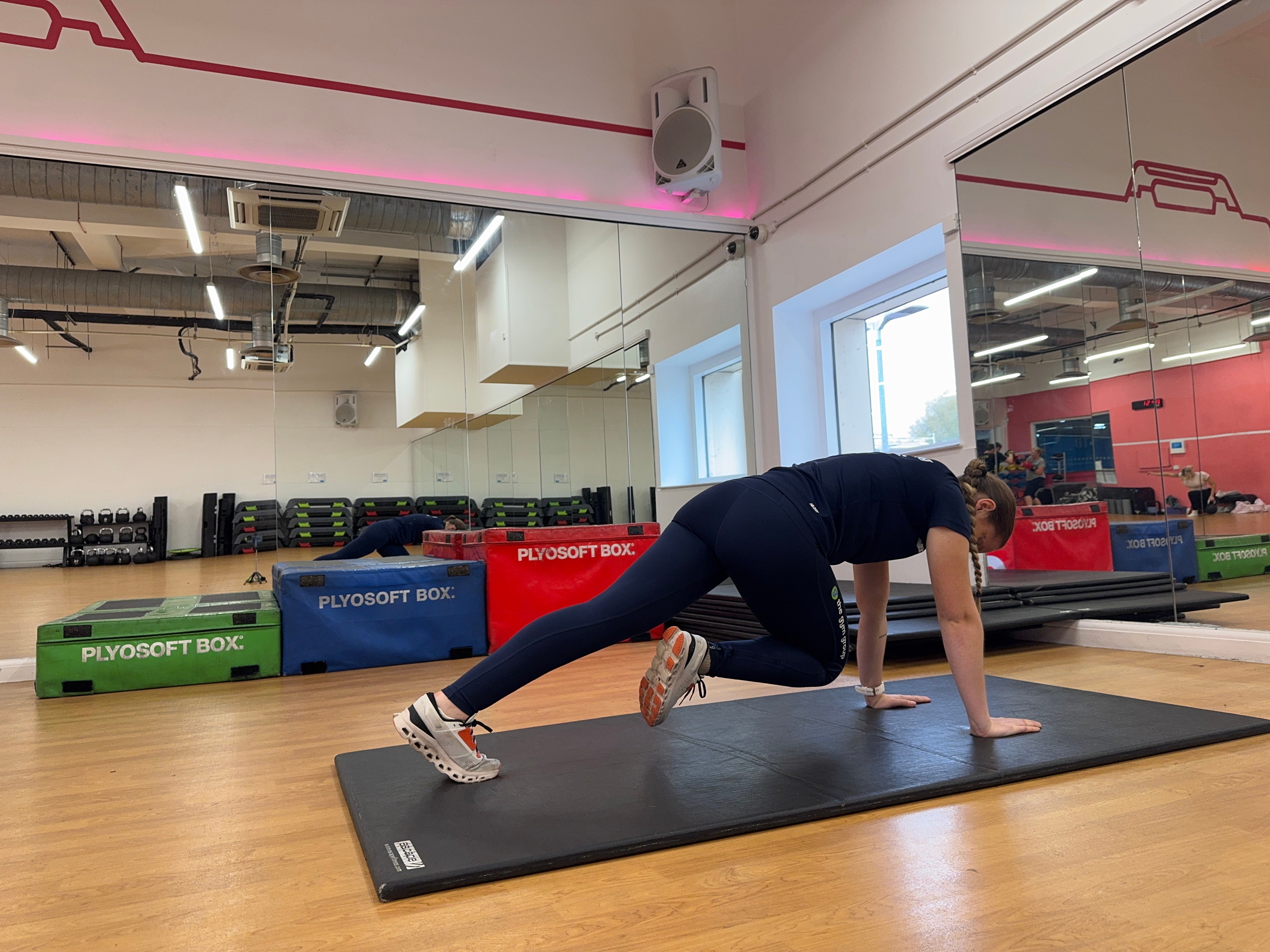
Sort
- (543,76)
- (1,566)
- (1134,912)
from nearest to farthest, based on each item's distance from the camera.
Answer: (1134,912) → (543,76) → (1,566)

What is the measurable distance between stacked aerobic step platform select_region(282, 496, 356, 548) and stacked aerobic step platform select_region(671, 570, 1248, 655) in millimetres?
2351

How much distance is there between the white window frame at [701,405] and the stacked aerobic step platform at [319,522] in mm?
2705

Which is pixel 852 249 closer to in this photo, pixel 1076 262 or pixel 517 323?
pixel 1076 262

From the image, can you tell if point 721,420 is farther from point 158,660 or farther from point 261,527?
point 158,660

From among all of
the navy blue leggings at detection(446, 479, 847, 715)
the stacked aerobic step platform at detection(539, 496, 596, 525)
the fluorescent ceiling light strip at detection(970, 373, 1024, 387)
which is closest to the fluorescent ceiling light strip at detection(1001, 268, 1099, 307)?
the fluorescent ceiling light strip at detection(970, 373, 1024, 387)

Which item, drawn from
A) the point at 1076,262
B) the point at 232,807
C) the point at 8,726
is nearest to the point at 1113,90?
the point at 1076,262

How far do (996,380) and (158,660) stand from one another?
13.9 feet

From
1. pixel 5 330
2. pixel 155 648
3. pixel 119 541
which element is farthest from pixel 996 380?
pixel 119 541

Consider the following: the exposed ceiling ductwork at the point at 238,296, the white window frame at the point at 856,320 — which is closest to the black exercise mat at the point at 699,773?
the white window frame at the point at 856,320

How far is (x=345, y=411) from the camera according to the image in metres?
4.69

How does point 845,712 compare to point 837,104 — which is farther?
point 837,104

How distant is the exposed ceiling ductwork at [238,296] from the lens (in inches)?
201

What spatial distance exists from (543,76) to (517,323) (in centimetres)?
165

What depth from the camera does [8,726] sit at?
3158 mm
